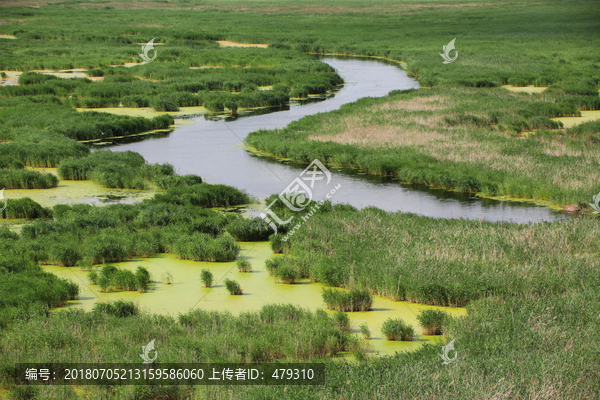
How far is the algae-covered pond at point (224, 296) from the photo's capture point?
10.1 meters

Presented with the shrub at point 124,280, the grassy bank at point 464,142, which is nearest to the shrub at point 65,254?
the shrub at point 124,280

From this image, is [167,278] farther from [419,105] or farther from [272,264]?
[419,105]

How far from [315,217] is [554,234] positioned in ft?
18.2

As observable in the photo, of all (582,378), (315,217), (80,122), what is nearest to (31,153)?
(80,122)

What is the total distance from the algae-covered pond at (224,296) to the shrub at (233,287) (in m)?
0.11

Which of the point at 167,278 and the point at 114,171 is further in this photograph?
the point at 114,171

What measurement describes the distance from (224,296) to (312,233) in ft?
11.9

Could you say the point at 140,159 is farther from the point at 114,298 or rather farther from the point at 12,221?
the point at 114,298

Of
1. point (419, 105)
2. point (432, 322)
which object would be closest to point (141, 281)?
point (432, 322)

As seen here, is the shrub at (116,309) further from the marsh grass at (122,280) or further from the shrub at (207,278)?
the shrub at (207,278)

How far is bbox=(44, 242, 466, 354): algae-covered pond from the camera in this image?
33.0 feet

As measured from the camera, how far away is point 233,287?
11.2 meters

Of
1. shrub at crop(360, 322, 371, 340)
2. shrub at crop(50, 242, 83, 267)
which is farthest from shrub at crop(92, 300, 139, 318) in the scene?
shrub at crop(360, 322, 371, 340)

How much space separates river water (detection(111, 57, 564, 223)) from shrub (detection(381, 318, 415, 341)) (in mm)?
8673
